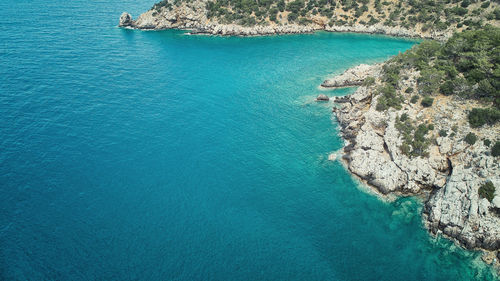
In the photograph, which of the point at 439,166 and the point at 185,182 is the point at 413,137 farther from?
the point at 185,182

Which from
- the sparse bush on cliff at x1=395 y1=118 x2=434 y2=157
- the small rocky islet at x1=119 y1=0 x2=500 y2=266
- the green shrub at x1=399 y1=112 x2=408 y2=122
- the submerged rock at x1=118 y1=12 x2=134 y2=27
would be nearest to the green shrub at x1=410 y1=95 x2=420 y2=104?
the small rocky islet at x1=119 y1=0 x2=500 y2=266

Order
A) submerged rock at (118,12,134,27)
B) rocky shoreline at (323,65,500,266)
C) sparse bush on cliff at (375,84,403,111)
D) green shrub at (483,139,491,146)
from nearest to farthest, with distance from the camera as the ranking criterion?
rocky shoreline at (323,65,500,266), green shrub at (483,139,491,146), sparse bush on cliff at (375,84,403,111), submerged rock at (118,12,134,27)

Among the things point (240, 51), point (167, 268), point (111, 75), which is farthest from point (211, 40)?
point (167, 268)

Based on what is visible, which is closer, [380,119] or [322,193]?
[322,193]

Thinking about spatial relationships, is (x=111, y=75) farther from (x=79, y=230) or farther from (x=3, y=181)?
(x=79, y=230)

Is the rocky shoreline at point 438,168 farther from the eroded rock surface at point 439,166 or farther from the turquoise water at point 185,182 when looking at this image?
the turquoise water at point 185,182

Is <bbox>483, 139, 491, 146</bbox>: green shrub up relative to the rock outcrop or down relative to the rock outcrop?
down

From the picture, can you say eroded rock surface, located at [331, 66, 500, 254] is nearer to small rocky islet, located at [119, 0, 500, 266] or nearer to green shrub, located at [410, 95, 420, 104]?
small rocky islet, located at [119, 0, 500, 266]
